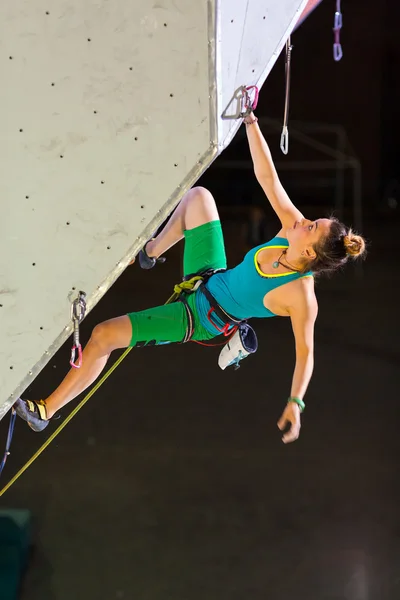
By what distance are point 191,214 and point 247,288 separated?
304mm

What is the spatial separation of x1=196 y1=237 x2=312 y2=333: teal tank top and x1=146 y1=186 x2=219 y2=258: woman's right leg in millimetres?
180

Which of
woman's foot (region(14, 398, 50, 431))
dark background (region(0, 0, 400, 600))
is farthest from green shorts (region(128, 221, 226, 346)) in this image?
dark background (region(0, 0, 400, 600))

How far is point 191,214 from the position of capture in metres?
2.18

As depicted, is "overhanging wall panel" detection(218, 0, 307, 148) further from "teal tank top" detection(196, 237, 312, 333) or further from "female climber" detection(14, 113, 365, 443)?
"teal tank top" detection(196, 237, 312, 333)

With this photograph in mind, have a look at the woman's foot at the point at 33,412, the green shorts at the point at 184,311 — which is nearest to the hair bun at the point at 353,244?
the green shorts at the point at 184,311

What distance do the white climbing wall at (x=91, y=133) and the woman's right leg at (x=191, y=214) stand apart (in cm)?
42

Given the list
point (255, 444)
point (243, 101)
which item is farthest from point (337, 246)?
point (255, 444)

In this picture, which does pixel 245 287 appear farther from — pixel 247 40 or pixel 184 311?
pixel 247 40

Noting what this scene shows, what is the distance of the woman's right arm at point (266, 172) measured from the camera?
1954 mm

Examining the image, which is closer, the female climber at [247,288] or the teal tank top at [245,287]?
the female climber at [247,288]

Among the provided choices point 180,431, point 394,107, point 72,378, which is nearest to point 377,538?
point 180,431

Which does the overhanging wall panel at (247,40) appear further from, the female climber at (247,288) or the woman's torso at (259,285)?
the woman's torso at (259,285)

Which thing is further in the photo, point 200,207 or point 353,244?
point 200,207

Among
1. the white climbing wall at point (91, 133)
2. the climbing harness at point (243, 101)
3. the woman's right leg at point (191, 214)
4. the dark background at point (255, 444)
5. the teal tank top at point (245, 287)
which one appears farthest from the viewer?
the dark background at point (255, 444)
